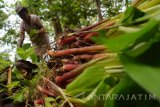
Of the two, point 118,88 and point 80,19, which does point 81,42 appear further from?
point 80,19

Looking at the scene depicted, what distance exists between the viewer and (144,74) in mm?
631

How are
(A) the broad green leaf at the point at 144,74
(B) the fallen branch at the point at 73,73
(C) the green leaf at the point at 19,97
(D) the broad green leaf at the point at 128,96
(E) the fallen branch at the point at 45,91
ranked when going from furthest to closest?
(C) the green leaf at the point at 19,97, (E) the fallen branch at the point at 45,91, (B) the fallen branch at the point at 73,73, (D) the broad green leaf at the point at 128,96, (A) the broad green leaf at the point at 144,74

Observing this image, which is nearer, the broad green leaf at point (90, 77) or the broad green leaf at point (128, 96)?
the broad green leaf at point (128, 96)

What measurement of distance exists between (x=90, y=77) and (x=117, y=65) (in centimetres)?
11

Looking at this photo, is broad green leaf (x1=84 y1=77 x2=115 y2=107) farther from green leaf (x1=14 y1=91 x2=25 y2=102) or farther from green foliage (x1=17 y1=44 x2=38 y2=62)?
green foliage (x1=17 y1=44 x2=38 y2=62)

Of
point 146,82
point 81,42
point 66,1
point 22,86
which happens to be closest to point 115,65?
point 146,82

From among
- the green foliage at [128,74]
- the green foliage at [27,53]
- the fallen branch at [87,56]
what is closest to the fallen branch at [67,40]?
the fallen branch at [87,56]

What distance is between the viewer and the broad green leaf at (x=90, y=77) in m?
0.88

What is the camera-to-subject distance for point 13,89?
69.8 inches

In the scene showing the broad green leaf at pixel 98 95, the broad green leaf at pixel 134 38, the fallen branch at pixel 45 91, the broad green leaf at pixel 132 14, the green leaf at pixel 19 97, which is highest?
the broad green leaf at pixel 132 14

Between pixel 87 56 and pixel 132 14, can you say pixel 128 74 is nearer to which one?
pixel 132 14

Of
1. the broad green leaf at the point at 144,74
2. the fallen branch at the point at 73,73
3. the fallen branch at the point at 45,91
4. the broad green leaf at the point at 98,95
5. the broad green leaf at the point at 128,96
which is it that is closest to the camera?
the broad green leaf at the point at 144,74

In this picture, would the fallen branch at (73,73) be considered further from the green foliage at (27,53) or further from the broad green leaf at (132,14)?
the green foliage at (27,53)

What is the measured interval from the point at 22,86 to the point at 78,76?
756 millimetres
